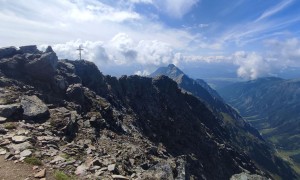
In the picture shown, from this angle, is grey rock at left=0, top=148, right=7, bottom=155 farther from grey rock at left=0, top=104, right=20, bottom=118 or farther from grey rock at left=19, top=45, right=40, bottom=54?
grey rock at left=19, top=45, right=40, bottom=54

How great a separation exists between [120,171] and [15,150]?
30.3ft

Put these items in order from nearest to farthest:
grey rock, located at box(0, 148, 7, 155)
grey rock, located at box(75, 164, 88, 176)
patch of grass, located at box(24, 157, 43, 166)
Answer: grey rock, located at box(75, 164, 88, 176) < patch of grass, located at box(24, 157, 43, 166) < grey rock, located at box(0, 148, 7, 155)

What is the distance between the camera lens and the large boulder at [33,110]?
37.2 m

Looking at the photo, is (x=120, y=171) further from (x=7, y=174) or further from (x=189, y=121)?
(x=189, y=121)

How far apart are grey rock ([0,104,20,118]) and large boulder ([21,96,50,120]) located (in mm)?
1073

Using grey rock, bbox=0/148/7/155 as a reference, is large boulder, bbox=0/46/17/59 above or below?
A: above

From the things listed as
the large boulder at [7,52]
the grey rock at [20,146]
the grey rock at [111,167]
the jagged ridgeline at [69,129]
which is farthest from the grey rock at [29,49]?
the grey rock at [111,167]

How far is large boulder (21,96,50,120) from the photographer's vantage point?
122 ft

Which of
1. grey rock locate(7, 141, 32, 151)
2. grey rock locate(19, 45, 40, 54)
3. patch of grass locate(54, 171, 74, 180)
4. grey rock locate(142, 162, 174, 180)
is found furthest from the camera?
grey rock locate(19, 45, 40, 54)

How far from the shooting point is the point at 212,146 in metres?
173

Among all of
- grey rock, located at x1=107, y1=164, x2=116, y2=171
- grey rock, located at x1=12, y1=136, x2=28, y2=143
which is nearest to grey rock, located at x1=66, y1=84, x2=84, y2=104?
grey rock, located at x1=12, y1=136, x2=28, y2=143

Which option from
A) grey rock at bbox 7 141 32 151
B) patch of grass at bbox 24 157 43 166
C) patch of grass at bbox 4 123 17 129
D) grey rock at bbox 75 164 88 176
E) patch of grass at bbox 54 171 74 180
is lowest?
grey rock at bbox 75 164 88 176

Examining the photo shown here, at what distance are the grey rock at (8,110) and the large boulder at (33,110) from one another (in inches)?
42.2

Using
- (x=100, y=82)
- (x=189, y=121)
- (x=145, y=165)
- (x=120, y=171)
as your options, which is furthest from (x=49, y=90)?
(x=189, y=121)
